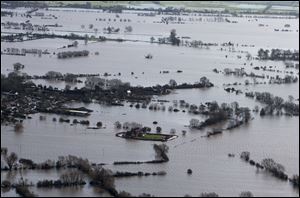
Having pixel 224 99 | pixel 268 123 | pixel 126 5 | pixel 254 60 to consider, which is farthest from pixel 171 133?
pixel 126 5

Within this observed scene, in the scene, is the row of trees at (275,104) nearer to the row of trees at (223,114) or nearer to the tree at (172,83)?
the row of trees at (223,114)

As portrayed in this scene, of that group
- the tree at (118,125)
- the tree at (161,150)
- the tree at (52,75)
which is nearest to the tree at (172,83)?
the tree at (52,75)

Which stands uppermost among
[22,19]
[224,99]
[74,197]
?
[22,19]

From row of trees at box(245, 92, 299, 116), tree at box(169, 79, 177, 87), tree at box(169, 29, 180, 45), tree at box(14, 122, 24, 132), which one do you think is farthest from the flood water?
tree at box(169, 29, 180, 45)

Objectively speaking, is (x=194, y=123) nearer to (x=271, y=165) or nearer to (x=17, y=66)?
(x=271, y=165)

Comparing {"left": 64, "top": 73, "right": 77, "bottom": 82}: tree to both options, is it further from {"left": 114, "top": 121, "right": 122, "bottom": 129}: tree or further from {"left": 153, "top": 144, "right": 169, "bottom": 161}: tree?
{"left": 153, "top": 144, "right": 169, "bottom": 161}: tree

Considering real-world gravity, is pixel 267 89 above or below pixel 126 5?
below

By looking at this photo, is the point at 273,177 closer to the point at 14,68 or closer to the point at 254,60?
the point at 14,68

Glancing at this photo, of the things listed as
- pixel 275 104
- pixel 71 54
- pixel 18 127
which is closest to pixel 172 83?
pixel 275 104
